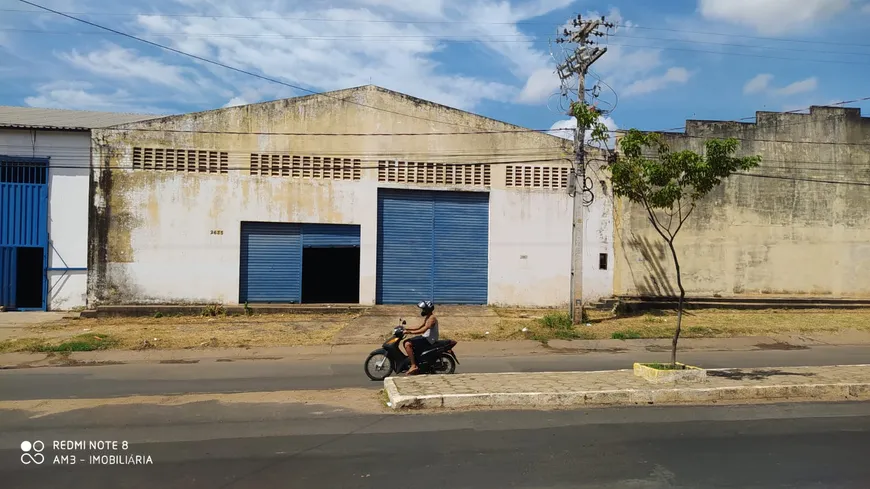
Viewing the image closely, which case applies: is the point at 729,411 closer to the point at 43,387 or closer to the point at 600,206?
the point at 43,387

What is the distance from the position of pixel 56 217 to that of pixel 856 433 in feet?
64.7

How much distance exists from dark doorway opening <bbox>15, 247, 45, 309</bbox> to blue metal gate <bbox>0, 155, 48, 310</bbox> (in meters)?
0.35

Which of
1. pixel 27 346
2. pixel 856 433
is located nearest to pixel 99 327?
pixel 27 346

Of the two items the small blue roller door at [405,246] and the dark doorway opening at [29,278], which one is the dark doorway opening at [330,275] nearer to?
the small blue roller door at [405,246]

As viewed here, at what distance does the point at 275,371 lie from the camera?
11656 mm

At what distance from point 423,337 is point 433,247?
32.4ft

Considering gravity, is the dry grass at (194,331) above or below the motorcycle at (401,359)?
below

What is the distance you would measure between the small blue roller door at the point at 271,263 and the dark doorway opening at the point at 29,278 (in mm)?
6100

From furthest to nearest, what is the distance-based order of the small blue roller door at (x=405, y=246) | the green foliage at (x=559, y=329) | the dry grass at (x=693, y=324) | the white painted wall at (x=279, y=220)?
the small blue roller door at (x=405, y=246)
the white painted wall at (x=279, y=220)
the dry grass at (x=693, y=324)
the green foliage at (x=559, y=329)

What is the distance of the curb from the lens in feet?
25.7

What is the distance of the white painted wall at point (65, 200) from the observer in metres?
18.3

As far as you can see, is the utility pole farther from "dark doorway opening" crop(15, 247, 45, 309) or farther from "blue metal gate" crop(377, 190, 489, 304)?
"dark doorway opening" crop(15, 247, 45, 309)

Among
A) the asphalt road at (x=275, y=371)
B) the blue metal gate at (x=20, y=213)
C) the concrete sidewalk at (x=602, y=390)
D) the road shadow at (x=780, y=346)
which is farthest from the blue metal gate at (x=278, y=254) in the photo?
the road shadow at (x=780, y=346)

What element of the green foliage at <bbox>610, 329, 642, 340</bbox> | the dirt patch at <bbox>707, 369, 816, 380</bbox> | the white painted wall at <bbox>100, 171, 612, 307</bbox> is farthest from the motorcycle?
the white painted wall at <bbox>100, 171, 612, 307</bbox>
